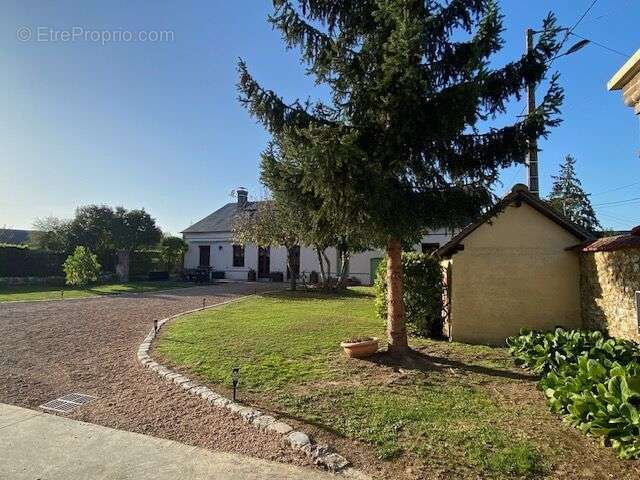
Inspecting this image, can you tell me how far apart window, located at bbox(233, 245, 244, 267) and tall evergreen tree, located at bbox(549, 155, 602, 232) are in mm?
24997

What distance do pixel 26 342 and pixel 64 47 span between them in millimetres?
6465

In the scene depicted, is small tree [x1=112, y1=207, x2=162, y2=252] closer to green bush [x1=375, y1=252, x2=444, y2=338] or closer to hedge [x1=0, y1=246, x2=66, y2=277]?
hedge [x1=0, y1=246, x2=66, y2=277]

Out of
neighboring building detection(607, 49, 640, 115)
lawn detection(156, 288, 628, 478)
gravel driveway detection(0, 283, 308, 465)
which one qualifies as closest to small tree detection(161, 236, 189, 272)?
gravel driveway detection(0, 283, 308, 465)

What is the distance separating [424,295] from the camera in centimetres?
917

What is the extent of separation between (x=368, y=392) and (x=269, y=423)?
1.50 meters

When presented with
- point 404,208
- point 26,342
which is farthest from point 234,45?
point 26,342

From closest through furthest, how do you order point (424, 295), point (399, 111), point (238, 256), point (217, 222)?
1. point (399, 111)
2. point (424, 295)
3. point (238, 256)
4. point (217, 222)

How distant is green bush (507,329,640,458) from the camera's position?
11.7 feet

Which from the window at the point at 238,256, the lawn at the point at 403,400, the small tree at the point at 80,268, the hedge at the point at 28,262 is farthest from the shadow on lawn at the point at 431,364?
the window at the point at 238,256

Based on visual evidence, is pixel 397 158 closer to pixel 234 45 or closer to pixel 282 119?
pixel 282 119

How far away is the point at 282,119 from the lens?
6.84 m

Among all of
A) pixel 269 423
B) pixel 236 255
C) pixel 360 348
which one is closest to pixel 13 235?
pixel 236 255

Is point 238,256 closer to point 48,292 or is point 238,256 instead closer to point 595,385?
point 48,292

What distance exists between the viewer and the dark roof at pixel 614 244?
20.9ft
